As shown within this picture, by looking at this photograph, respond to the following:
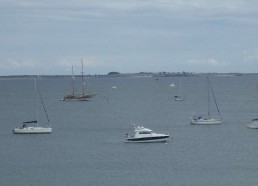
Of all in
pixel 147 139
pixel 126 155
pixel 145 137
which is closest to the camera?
pixel 126 155

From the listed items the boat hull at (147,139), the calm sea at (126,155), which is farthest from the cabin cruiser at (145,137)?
the calm sea at (126,155)

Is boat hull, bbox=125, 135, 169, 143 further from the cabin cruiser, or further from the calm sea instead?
the calm sea

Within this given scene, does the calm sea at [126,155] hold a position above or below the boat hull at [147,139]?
below

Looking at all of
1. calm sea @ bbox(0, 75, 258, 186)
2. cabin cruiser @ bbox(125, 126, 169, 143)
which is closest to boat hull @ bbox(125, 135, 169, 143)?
cabin cruiser @ bbox(125, 126, 169, 143)

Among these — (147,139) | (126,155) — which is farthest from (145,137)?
(126,155)

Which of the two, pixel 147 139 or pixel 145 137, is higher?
pixel 145 137

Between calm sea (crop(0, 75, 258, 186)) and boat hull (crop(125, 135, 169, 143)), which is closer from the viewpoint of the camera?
calm sea (crop(0, 75, 258, 186))

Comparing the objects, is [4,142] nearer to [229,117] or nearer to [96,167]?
[96,167]

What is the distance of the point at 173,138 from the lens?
8594cm

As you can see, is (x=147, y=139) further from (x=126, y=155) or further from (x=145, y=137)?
(x=126, y=155)

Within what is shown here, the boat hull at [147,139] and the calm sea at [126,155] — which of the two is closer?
the calm sea at [126,155]

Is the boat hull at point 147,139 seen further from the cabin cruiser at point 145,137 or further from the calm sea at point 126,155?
the calm sea at point 126,155

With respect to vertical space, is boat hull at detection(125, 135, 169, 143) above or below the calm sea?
above

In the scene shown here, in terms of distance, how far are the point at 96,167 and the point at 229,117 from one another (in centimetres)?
5758
